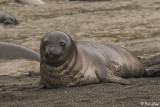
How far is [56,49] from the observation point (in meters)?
5.20

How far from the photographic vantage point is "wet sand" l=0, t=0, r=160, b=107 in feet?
15.0

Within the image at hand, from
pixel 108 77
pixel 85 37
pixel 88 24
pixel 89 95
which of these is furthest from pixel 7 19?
pixel 89 95

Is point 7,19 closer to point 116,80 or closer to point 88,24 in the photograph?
point 88,24

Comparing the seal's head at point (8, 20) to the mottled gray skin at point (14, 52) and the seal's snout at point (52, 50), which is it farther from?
the seal's snout at point (52, 50)

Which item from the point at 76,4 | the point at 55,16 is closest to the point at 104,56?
the point at 55,16

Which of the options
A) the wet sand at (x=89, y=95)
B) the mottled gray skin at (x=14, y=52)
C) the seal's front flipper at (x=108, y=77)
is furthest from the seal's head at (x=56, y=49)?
the mottled gray skin at (x=14, y=52)

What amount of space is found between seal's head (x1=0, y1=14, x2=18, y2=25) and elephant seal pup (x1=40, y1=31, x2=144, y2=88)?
28.9 ft

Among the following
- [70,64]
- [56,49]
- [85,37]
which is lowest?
[85,37]

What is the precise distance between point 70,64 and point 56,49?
0.25m

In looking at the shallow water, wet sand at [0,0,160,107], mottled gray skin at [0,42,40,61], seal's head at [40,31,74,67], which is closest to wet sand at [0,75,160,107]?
wet sand at [0,0,160,107]

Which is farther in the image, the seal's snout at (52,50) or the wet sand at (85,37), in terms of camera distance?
the seal's snout at (52,50)

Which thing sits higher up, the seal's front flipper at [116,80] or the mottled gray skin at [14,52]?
the seal's front flipper at [116,80]

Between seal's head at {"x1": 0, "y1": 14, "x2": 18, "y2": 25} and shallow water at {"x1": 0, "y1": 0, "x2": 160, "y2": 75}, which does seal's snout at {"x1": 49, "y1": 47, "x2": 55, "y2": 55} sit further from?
seal's head at {"x1": 0, "y1": 14, "x2": 18, "y2": 25}

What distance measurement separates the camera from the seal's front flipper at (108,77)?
17.6 ft
